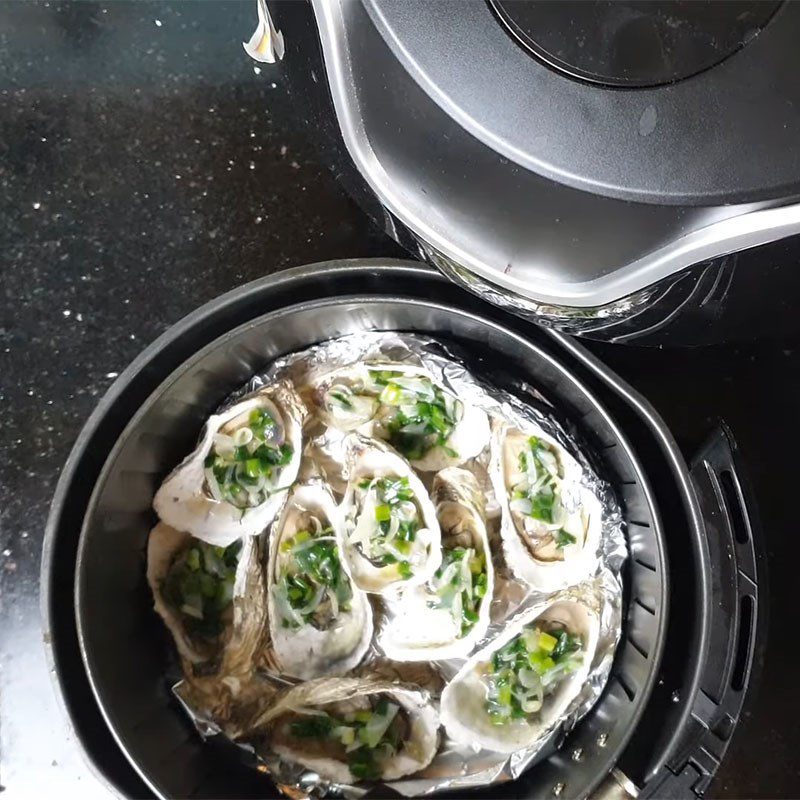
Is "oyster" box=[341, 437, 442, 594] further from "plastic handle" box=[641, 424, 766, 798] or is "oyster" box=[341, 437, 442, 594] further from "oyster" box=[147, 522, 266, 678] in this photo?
"plastic handle" box=[641, 424, 766, 798]

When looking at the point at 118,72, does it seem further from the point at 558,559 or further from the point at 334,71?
the point at 558,559

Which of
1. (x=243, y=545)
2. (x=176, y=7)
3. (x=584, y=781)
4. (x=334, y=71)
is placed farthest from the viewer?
(x=176, y=7)

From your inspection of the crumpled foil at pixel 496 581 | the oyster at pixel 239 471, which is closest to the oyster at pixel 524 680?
the crumpled foil at pixel 496 581

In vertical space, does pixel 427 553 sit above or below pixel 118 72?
below

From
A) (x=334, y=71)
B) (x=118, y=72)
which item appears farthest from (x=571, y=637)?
(x=118, y=72)

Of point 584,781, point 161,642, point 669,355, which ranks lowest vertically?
point 584,781
